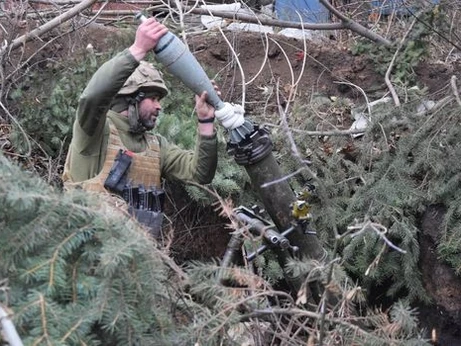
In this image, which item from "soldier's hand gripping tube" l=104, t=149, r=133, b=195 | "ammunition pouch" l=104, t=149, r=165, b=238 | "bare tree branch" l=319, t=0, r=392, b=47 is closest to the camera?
"ammunition pouch" l=104, t=149, r=165, b=238

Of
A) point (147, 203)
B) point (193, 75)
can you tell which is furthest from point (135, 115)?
point (147, 203)

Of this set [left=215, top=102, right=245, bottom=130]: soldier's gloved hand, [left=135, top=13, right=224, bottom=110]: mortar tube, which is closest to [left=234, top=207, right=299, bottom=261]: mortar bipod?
[left=215, top=102, right=245, bottom=130]: soldier's gloved hand

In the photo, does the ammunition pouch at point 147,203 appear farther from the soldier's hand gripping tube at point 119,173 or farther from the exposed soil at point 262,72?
the exposed soil at point 262,72

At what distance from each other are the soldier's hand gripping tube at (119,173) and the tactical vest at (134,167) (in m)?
0.03

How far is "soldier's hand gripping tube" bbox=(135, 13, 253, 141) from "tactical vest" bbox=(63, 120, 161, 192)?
0.54 metres

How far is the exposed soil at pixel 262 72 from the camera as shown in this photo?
6137 millimetres

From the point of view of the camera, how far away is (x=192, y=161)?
15.1ft

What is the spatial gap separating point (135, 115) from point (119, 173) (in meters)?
0.39

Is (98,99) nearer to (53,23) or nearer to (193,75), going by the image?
(193,75)

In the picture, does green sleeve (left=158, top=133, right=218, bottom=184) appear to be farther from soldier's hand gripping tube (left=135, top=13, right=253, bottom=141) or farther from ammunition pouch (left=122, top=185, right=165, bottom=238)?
ammunition pouch (left=122, top=185, right=165, bottom=238)

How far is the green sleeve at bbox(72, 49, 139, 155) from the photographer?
13.0ft

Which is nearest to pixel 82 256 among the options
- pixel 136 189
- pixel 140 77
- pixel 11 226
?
pixel 11 226

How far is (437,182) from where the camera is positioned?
537 cm

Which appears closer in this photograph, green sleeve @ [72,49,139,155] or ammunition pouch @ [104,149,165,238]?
ammunition pouch @ [104,149,165,238]
